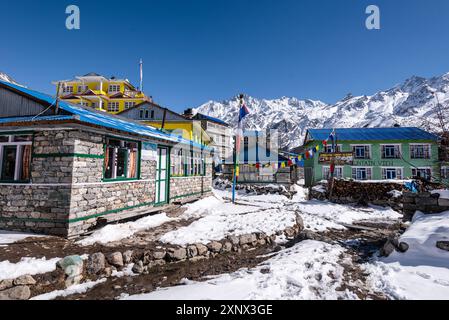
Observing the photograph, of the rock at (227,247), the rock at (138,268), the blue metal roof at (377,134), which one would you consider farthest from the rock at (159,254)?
the blue metal roof at (377,134)

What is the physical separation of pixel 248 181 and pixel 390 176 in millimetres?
17858

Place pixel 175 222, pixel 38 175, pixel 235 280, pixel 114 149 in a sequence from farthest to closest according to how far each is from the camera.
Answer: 1. pixel 175 222
2. pixel 114 149
3. pixel 38 175
4. pixel 235 280

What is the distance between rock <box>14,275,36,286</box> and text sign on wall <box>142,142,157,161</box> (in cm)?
584

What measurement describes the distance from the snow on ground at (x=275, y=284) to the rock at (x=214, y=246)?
5.57 feet

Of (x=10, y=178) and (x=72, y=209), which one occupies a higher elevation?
(x=10, y=178)

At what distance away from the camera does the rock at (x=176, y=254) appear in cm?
574

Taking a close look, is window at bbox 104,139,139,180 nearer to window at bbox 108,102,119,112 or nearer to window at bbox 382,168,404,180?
window at bbox 382,168,404,180

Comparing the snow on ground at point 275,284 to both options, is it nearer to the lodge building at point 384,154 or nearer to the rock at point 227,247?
the rock at point 227,247

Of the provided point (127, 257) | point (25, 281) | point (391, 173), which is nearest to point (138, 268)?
point (127, 257)

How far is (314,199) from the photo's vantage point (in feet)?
58.5

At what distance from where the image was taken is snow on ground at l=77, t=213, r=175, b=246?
6.44m
